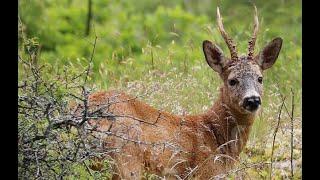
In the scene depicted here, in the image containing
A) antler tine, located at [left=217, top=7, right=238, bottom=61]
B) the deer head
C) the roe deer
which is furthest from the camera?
antler tine, located at [left=217, top=7, right=238, bottom=61]

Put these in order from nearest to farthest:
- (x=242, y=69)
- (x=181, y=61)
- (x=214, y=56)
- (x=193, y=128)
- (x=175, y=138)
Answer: (x=175, y=138) → (x=193, y=128) → (x=242, y=69) → (x=214, y=56) → (x=181, y=61)

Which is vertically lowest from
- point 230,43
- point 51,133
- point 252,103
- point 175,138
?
point 175,138

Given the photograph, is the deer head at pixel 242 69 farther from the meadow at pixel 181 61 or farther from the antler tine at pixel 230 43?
the meadow at pixel 181 61

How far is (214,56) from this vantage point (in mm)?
9422

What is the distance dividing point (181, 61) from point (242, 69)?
2884 mm

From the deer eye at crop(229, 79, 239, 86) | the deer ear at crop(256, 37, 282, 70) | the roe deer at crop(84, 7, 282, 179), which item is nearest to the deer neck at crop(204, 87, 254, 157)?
the roe deer at crop(84, 7, 282, 179)

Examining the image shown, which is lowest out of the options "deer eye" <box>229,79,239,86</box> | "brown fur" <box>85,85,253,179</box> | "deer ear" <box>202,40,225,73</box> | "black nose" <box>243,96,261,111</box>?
"brown fur" <box>85,85,253,179</box>

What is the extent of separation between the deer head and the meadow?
0.42 meters

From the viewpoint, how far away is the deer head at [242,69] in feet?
29.3

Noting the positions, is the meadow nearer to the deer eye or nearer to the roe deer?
the roe deer

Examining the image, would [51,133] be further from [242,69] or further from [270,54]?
[270,54]

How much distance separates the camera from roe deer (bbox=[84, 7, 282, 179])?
7850 millimetres

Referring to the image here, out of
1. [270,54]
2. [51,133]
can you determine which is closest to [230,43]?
[270,54]
